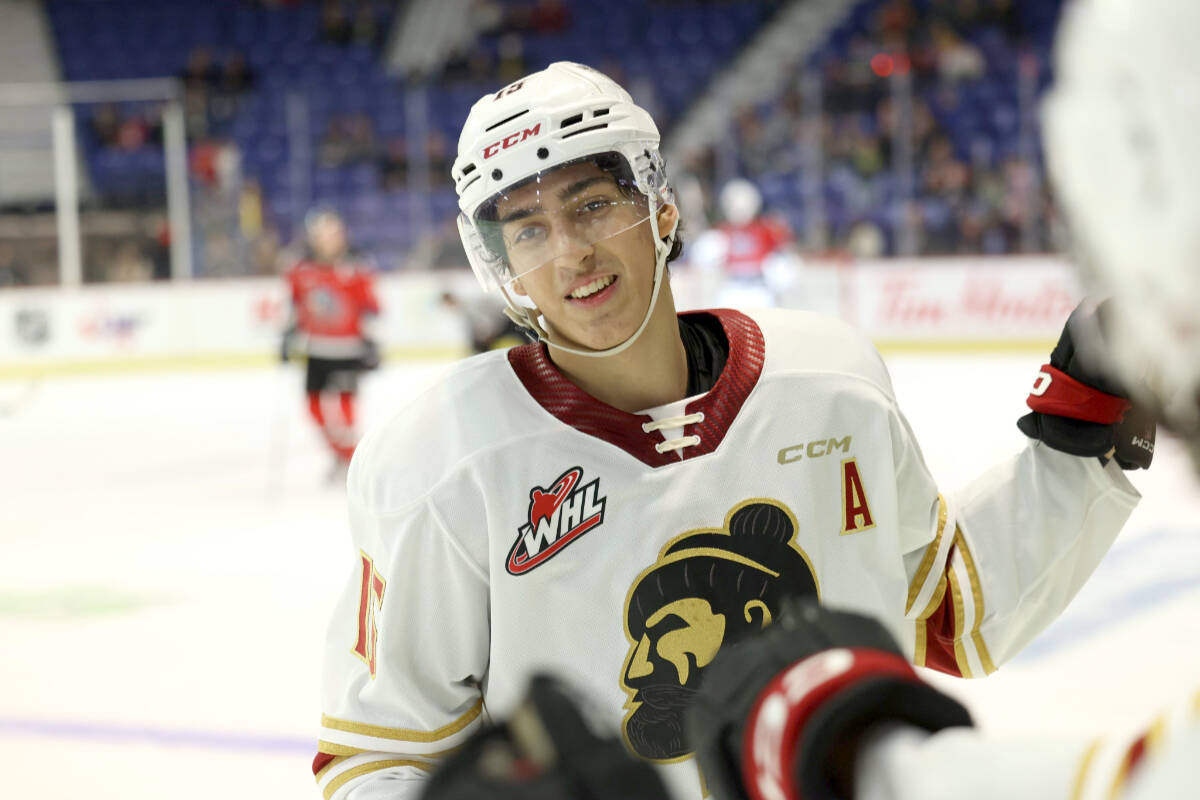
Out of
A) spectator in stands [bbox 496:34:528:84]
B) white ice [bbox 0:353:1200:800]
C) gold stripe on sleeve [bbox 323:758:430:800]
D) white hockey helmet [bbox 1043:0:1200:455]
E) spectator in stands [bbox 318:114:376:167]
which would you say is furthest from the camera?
spectator in stands [bbox 496:34:528:84]

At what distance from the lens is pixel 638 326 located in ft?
4.32

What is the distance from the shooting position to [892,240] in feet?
29.5

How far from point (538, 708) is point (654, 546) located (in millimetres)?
622

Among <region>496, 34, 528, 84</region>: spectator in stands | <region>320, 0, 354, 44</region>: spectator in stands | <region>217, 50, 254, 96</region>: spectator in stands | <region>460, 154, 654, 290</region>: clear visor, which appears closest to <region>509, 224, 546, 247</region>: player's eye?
<region>460, 154, 654, 290</region>: clear visor

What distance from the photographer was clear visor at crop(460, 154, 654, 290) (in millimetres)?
1312

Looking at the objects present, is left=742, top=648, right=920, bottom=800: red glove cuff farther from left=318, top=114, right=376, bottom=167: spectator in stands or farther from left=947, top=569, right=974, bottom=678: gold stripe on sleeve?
left=318, top=114, right=376, bottom=167: spectator in stands

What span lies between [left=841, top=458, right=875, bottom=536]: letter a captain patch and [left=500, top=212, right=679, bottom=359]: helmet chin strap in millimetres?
262

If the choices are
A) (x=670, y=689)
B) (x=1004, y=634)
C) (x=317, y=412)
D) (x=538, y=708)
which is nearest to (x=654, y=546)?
(x=670, y=689)

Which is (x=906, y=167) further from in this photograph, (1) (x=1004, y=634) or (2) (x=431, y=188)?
(1) (x=1004, y=634)

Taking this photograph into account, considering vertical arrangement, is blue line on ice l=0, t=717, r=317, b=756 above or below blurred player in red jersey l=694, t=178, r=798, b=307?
below

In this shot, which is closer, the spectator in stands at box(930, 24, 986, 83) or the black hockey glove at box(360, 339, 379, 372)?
the black hockey glove at box(360, 339, 379, 372)

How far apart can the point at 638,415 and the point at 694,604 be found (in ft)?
0.66

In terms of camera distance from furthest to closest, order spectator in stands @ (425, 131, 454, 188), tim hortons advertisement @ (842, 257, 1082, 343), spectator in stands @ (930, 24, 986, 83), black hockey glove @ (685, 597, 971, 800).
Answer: spectator in stands @ (930, 24, 986, 83), spectator in stands @ (425, 131, 454, 188), tim hortons advertisement @ (842, 257, 1082, 343), black hockey glove @ (685, 597, 971, 800)

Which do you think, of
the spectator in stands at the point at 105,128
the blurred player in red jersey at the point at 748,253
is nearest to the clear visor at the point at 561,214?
the blurred player in red jersey at the point at 748,253
